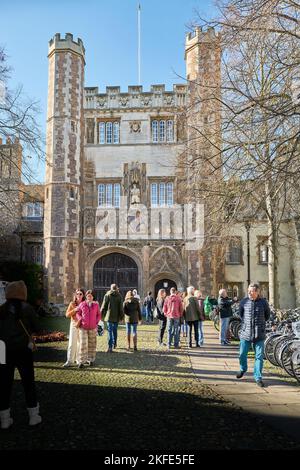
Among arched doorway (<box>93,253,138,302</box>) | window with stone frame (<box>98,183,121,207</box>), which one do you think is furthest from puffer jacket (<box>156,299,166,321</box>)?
window with stone frame (<box>98,183,121,207</box>)

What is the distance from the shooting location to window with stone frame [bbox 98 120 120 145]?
2597 cm

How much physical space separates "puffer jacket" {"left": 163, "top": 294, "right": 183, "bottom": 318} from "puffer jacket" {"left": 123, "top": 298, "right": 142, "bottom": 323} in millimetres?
898

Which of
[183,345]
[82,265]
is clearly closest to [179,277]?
[82,265]

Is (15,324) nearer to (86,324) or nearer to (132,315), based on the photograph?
(86,324)

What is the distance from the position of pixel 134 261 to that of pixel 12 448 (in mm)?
20595

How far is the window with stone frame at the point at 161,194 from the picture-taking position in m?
25.1

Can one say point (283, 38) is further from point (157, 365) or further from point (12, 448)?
point (12, 448)

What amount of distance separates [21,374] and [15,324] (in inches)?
21.6

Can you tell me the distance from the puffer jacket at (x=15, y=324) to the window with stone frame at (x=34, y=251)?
76.3 ft

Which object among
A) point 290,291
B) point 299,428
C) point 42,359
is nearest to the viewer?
point 299,428

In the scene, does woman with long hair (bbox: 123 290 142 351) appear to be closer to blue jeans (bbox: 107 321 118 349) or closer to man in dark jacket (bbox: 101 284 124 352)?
man in dark jacket (bbox: 101 284 124 352)

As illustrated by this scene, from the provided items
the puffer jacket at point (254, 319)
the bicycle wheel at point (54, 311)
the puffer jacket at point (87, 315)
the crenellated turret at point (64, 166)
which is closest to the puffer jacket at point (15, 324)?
the puffer jacket at point (87, 315)

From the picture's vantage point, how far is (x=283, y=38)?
774cm

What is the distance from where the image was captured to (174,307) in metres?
11.7
